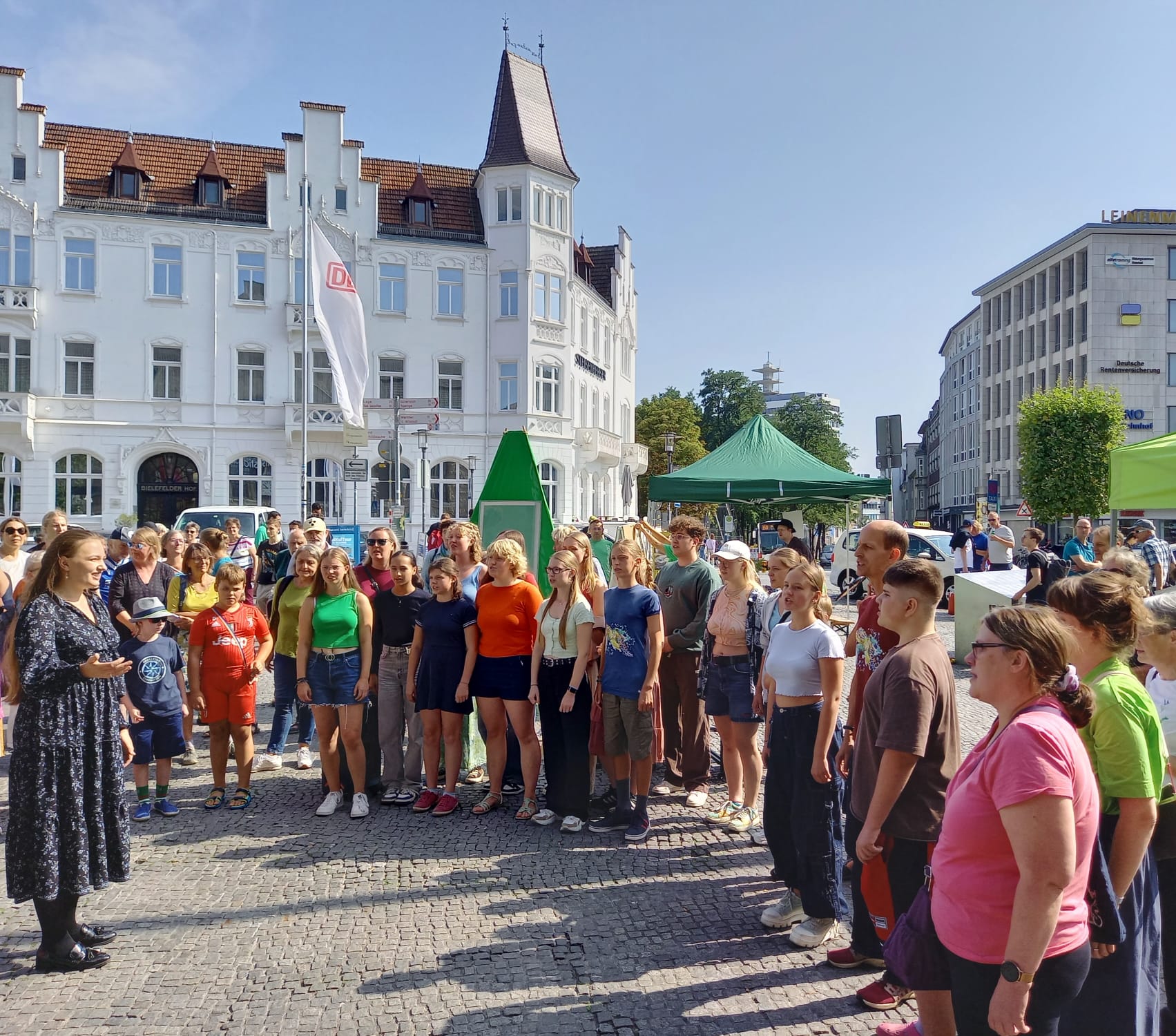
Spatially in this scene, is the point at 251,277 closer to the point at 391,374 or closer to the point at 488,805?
the point at 391,374

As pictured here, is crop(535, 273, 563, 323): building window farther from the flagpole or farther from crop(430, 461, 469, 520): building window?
the flagpole

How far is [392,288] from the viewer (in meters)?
34.9

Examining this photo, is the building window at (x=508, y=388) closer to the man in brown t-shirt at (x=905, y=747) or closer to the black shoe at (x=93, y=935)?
the black shoe at (x=93, y=935)

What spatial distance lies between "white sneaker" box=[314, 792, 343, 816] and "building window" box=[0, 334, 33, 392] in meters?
31.0

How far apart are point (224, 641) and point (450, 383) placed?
29852mm

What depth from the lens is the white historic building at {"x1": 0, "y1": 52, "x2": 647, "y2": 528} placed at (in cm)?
3152

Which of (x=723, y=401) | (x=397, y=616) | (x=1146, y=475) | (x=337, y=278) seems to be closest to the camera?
(x=397, y=616)

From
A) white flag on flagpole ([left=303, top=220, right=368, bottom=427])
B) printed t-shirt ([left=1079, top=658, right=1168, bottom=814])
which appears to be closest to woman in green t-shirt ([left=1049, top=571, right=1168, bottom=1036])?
printed t-shirt ([left=1079, top=658, right=1168, bottom=814])

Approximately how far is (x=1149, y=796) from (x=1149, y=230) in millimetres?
65629

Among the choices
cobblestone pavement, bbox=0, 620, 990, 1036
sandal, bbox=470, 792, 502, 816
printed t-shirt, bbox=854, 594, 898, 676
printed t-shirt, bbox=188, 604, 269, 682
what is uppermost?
printed t-shirt, bbox=854, 594, 898, 676

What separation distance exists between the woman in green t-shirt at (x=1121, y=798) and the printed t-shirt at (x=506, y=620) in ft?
13.0

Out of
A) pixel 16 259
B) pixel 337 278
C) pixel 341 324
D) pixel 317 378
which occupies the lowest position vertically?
pixel 341 324

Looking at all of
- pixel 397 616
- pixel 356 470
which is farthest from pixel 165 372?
pixel 397 616

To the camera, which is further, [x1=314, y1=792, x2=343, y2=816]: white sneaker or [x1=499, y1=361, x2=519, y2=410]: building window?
[x1=499, y1=361, x2=519, y2=410]: building window
